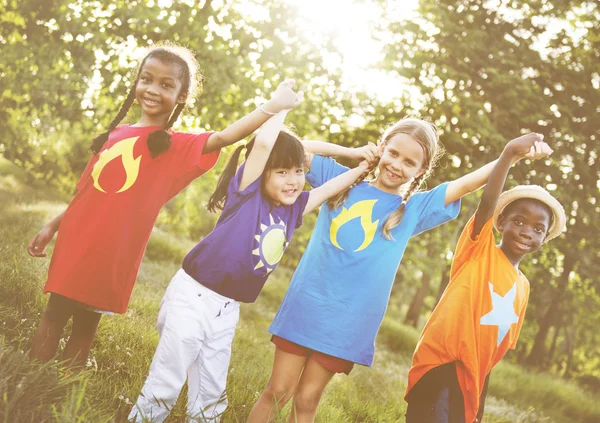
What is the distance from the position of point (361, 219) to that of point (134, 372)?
163 centimetres

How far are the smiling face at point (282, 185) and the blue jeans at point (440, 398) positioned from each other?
1153mm

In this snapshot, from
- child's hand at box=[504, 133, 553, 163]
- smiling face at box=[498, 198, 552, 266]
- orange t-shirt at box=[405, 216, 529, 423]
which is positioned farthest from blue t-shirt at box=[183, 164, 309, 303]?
smiling face at box=[498, 198, 552, 266]

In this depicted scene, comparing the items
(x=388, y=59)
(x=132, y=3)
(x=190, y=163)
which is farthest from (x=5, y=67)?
(x=190, y=163)

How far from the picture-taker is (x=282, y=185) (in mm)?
2801

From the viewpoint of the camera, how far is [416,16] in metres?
9.38

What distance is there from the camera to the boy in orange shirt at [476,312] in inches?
116

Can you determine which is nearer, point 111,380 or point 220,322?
point 220,322

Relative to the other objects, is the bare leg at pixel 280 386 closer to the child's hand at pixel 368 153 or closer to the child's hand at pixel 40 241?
the child's hand at pixel 368 153

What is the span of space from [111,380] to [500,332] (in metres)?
2.07

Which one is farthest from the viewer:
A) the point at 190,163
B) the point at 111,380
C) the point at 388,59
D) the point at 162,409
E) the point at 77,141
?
the point at 77,141

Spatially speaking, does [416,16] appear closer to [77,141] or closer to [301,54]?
[301,54]

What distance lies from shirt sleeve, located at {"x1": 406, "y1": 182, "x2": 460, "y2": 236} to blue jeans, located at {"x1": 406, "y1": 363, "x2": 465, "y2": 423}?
2.39ft

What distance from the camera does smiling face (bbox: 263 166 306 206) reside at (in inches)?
110

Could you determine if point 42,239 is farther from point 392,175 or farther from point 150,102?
point 392,175
